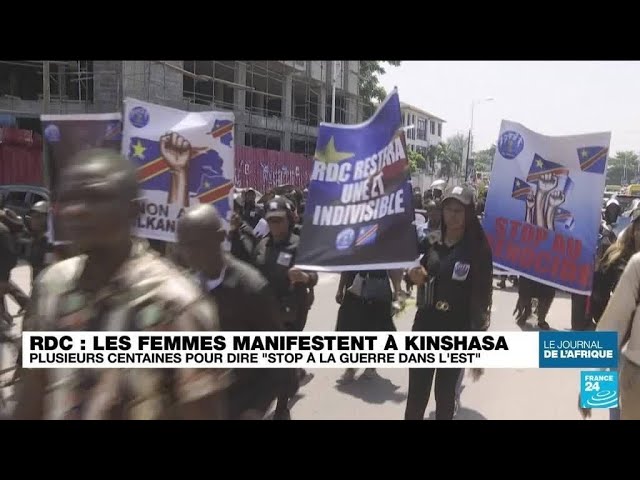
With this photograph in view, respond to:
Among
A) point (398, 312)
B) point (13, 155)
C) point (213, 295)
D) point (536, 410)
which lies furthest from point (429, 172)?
point (213, 295)

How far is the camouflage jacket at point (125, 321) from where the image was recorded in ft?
5.60

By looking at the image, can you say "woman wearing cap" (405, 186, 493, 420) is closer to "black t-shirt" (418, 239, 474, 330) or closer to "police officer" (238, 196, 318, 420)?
"black t-shirt" (418, 239, 474, 330)

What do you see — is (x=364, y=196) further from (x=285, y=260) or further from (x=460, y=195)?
(x=285, y=260)

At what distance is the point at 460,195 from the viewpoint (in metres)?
3.39

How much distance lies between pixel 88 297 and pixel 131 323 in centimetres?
18

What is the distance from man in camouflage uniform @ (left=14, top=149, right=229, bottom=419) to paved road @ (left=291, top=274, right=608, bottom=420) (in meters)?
2.23

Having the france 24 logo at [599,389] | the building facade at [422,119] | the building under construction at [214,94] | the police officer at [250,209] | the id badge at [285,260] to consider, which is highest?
the building under construction at [214,94]

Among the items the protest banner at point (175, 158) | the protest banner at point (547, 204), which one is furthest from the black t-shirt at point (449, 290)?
the protest banner at point (175, 158)

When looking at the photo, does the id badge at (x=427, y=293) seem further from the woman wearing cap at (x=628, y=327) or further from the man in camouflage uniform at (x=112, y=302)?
the man in camouflage uniform at (x=112, y=302)

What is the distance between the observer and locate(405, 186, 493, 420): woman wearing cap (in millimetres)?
3375

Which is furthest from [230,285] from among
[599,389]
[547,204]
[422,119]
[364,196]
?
[422,119]

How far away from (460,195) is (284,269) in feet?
4.30

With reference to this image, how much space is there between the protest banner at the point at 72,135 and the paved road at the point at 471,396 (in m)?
2.19

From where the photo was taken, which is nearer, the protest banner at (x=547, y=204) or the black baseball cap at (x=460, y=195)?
the black baseball cap at (x=460, y=195)
